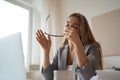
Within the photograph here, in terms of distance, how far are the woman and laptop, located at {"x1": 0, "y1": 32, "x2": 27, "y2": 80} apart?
0.76 ft

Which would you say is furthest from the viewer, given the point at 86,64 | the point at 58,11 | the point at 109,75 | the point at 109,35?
the point at 58,11

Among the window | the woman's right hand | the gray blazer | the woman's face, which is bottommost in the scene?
the gray blazer

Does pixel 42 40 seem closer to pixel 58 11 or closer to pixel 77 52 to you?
pixel 77 52

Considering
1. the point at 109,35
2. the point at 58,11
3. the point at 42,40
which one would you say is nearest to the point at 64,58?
the point at 42,40

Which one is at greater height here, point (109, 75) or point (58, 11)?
point (58, 11)

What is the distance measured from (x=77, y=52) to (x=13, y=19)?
155 centimetres

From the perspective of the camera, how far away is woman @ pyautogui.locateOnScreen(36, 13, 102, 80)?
24.4 inches

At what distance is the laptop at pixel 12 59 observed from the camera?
1.44 ft

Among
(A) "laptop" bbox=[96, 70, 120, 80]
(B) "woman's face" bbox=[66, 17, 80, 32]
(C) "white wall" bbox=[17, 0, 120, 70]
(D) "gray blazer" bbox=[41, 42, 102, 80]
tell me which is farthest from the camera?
(C) "white wall" bbox=[17, 0, 120, 70]

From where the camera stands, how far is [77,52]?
0.63 meters

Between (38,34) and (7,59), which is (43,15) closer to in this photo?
(38,34)

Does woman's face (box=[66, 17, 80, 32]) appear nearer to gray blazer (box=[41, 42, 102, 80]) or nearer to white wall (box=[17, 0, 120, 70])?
gray blazer (box=[41, 42, 102, 80])

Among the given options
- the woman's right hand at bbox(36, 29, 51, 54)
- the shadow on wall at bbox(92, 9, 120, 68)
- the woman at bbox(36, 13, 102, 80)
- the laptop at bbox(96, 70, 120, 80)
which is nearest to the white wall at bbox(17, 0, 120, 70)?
the shadow on wall at bbox(92, 9, 120, 68)

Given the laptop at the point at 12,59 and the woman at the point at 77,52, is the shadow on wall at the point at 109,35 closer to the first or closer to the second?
the woman at the point at 77,52
